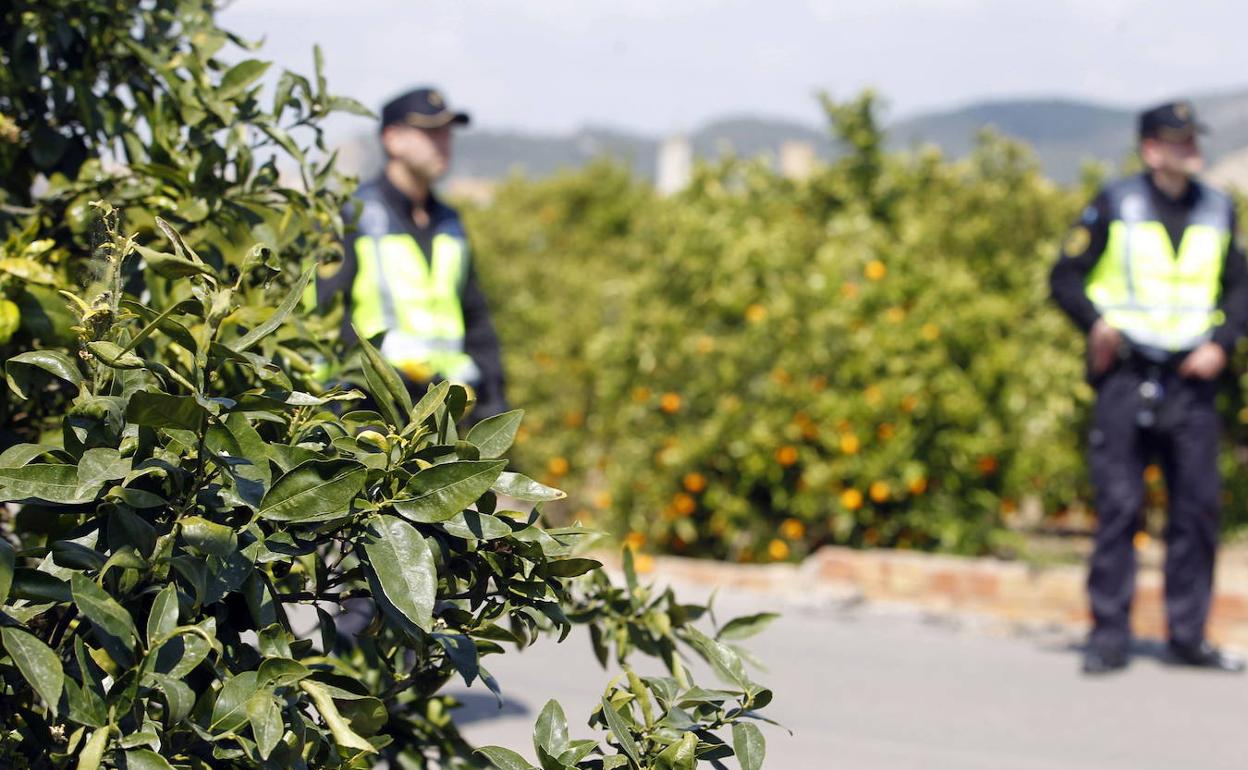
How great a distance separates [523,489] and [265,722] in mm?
375

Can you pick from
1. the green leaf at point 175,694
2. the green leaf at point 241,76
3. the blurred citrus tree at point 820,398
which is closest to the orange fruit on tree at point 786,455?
the blurred citrus tree at point 820,398

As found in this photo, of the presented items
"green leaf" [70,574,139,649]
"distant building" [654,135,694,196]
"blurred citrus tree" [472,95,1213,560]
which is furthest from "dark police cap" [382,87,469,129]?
"distant building" [654,135,694,196]

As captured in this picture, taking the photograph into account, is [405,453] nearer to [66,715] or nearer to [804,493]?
[66,715]

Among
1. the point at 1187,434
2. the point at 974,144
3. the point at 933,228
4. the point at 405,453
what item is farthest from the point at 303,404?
the point at 974,144

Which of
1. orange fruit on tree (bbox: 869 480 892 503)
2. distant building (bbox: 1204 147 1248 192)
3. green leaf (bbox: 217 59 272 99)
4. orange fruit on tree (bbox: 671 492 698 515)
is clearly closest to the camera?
green leaf (bbox: 217 59 272 99)

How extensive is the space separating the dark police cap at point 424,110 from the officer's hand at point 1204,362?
2.90 meters

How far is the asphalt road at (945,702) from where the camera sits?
4402 mm

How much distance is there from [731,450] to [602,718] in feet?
17.7

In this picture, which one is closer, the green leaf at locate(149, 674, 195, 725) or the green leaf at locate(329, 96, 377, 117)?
the green leaf at locate(149, 674, 195, 725)

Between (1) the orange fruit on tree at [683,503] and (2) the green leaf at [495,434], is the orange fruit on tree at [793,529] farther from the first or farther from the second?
(2) the green leaf at [495,434]

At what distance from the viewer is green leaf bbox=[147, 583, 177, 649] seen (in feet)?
4.80

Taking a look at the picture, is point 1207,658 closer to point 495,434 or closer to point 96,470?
Result: point 495,434

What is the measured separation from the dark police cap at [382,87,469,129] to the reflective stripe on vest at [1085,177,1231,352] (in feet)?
8.60

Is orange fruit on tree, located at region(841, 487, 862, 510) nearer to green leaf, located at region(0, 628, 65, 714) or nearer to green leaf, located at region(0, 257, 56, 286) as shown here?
green leaf, located at region(0, 257, 56, 286)
